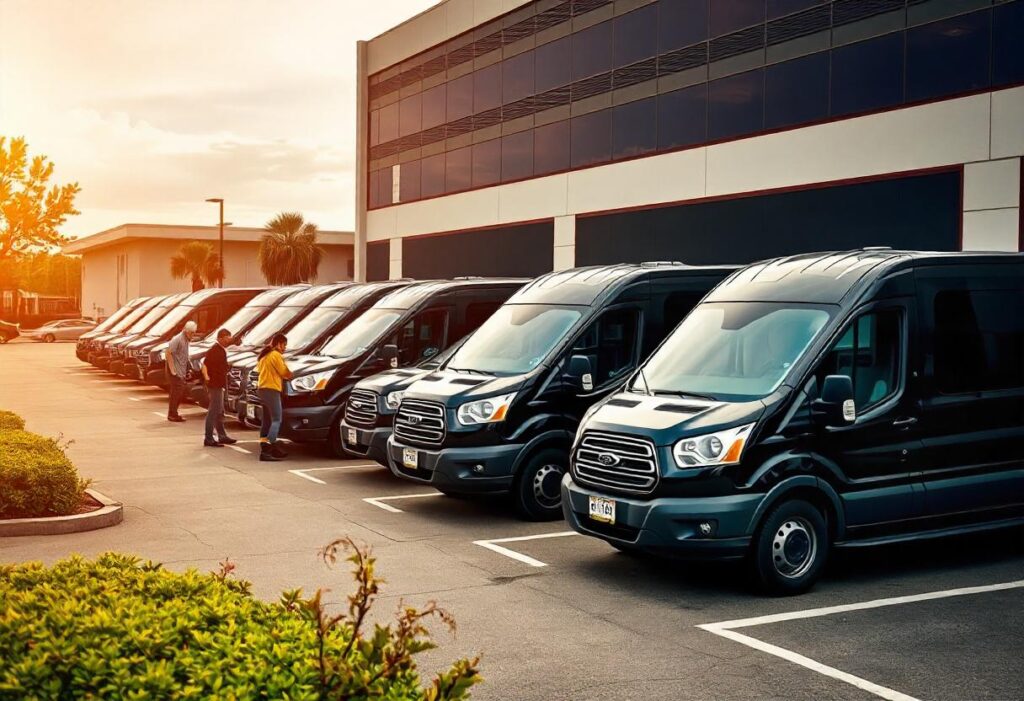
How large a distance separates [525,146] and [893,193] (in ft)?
48.8

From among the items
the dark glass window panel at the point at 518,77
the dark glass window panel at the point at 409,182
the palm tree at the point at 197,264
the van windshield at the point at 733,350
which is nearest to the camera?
the van windshield at the point at 733,350

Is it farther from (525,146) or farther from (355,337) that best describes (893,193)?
(525,146)

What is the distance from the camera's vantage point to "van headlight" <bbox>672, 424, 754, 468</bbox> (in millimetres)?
7836

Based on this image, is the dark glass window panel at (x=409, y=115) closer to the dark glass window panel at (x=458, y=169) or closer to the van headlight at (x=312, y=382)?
the dark glass window panel at (x=458, y=169)

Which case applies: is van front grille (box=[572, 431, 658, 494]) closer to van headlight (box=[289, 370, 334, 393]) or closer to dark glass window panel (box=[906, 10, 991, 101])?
van headlight (box=[289, 370, 334, 393])

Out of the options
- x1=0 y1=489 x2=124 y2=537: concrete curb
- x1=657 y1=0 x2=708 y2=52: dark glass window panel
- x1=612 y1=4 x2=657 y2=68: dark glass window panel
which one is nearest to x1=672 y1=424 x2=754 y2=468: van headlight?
x1=0 y1=489 x2=124 y2=537: concrete curb

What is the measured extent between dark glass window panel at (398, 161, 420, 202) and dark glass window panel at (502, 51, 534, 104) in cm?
663

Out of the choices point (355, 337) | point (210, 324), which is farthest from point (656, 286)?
point (210, 324)

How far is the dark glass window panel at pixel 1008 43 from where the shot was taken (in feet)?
62.6

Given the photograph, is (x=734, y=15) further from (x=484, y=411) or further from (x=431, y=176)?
(x=484, y=411)

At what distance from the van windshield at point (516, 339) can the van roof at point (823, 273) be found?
2.16 m

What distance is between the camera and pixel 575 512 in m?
8.51

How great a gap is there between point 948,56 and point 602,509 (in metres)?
15.6

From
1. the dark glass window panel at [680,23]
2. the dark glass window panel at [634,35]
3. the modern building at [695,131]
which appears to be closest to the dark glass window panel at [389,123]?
the modern building at [695,131]
